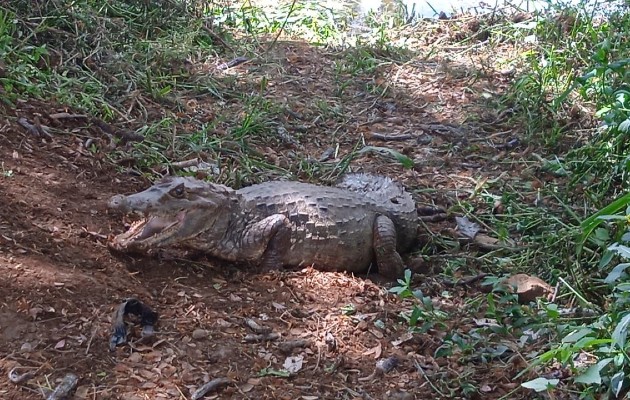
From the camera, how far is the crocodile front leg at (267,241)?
4.15 m

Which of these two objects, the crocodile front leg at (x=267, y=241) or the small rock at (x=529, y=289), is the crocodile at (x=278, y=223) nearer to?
the crocodile front leg at (x=267, y=241)

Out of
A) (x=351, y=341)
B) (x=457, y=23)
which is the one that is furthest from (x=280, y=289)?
(x=457, y=23)

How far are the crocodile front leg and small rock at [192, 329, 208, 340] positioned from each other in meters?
0.94

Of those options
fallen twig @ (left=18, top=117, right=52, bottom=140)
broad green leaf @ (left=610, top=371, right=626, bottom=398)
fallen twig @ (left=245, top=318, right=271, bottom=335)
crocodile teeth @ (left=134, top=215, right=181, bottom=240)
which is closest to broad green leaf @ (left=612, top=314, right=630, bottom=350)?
broad green leaf @ (left=610, top=371, right=626, bottom=398)

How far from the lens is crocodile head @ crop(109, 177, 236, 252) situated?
371 cm

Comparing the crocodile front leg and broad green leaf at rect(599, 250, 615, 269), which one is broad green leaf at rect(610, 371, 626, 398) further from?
the crocodile front leg

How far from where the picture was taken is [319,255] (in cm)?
438

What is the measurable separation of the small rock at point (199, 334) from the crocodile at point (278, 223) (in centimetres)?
66

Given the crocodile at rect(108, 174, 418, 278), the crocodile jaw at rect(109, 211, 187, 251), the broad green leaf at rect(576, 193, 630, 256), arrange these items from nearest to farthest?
1. the broad green leaf at rect(576, 193, 630, 256)
2. the crocodile jaw at rect(109, 211, 187, 251)
3. the crocodile at rect(108, 174, 418, 278)

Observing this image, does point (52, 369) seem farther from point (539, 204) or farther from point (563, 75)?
point (563, 75)

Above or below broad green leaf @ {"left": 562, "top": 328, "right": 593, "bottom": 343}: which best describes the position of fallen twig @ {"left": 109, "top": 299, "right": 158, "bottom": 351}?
below

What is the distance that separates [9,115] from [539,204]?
3145 mm

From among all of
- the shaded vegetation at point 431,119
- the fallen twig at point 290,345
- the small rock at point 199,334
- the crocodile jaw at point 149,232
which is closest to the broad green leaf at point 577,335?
the shaded vegetation at point 431,119

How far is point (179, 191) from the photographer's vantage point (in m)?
3.94
